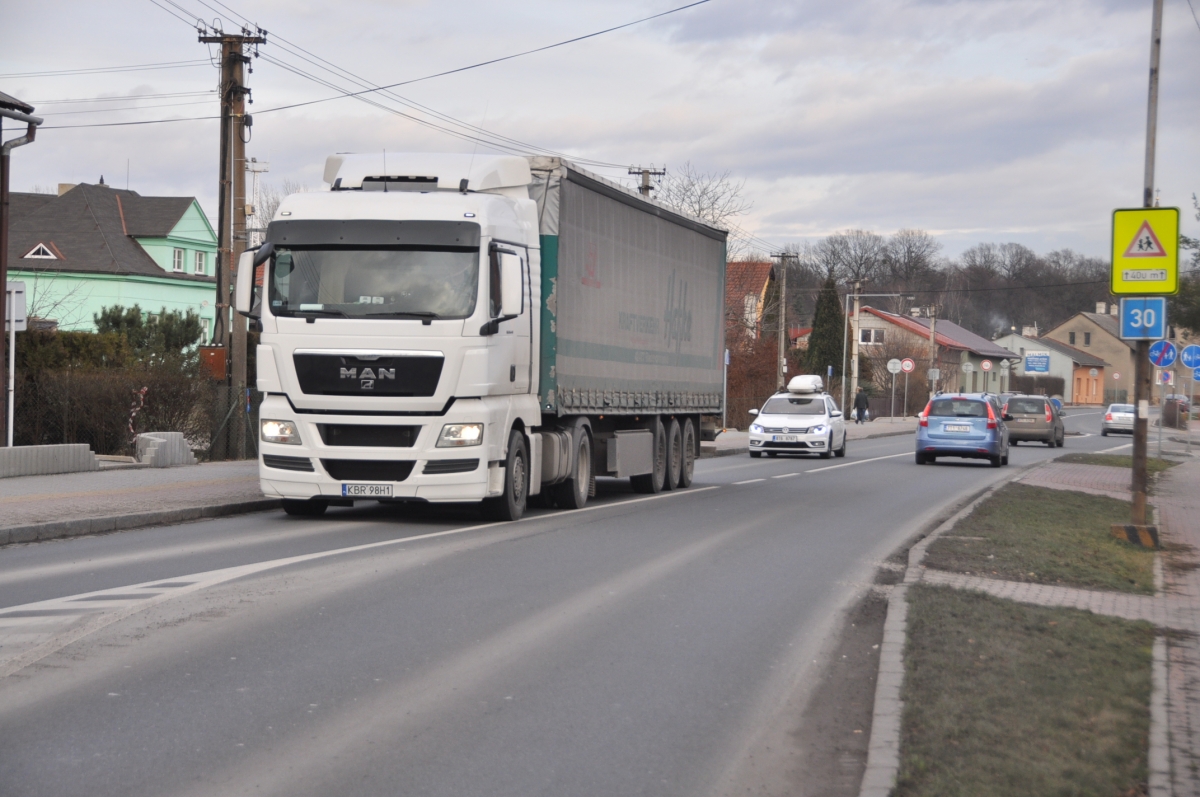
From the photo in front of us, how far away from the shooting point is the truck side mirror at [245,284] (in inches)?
525

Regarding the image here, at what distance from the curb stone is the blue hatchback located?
706 inches

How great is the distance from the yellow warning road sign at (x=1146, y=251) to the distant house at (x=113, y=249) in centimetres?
4754

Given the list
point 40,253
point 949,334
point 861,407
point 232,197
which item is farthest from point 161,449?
→ point 949,334

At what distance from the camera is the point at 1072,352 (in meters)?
136

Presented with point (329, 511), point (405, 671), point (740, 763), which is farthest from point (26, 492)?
point (740, 763)

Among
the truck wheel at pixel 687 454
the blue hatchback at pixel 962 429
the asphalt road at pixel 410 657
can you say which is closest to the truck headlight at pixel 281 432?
the asphalt road at pixel 410 657

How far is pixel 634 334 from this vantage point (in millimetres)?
17922

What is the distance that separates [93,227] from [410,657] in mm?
57551

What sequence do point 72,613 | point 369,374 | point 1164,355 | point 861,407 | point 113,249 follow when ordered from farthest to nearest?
point 861,407 → point 113,249 → point 1164,355 → point 369,374 → point 72,613

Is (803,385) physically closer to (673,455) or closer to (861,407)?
(673,455)

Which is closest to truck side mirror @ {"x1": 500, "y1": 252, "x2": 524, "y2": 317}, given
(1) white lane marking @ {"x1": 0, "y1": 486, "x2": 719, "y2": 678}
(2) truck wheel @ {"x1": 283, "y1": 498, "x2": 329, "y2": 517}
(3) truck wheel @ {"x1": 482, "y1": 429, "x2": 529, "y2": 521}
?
(3) truck wheel @ {"x1": 482, "y1": 429, "x2": 529, "y2": 521}

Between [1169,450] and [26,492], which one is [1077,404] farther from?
[26,492]

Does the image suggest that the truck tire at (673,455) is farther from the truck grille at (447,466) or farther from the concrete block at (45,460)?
the concrete block at (45,460)

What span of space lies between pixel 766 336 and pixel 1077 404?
86549 millimetres
